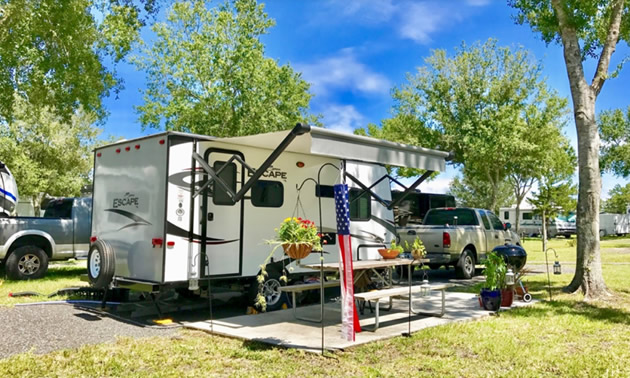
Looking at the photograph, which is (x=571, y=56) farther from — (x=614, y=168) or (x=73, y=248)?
(x=614, y=168)

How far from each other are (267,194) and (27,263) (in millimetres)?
6599

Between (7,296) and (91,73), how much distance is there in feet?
22.6

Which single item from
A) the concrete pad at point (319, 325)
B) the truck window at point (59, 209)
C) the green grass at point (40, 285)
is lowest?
the concrete pad at point (319, 325)

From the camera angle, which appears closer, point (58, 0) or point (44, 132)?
point (58, 0)

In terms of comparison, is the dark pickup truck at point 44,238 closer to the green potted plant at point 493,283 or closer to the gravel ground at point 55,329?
the gravel ground at point 55,329

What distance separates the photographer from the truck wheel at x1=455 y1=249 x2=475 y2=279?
12648mm

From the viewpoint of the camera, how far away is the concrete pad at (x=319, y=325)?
19.9 feet

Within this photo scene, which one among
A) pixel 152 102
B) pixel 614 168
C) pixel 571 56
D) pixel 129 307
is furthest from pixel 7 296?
pixel 614 168

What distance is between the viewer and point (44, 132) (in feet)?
89.4

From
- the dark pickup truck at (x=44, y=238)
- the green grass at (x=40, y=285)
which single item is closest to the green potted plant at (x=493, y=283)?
the green grass at (x=40, y=285)

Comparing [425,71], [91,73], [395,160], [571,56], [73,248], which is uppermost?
[425,71]

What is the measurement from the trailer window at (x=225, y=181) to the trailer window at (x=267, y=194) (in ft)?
1.35

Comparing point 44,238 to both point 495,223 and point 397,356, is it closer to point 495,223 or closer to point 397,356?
point 397,356

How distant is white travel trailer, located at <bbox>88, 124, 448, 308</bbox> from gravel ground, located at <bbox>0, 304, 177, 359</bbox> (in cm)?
57
